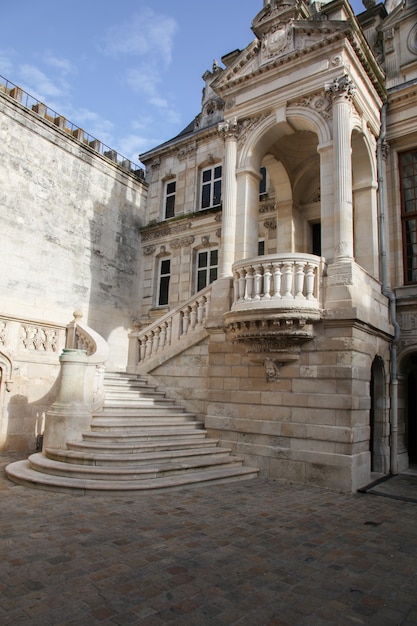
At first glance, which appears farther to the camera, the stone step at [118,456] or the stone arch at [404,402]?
the stone arch at [404,402]

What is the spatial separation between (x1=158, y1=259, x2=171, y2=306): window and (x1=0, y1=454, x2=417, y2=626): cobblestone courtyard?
11.7 metres

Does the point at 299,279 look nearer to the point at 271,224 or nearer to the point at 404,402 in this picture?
the point at 404,402

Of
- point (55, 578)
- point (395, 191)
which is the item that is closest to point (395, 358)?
point (395, 191)

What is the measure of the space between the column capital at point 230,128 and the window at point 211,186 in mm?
5556

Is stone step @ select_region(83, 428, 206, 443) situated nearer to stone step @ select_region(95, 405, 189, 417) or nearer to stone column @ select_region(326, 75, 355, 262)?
stone step @ select_region(95, 405, 189, 417)

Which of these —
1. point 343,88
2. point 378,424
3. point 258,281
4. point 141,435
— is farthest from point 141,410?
point 343,88

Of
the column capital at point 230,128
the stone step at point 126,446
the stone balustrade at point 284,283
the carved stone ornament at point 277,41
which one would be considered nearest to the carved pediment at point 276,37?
the carved stone ornament at point 277,41

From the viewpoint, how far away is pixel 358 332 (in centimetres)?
859

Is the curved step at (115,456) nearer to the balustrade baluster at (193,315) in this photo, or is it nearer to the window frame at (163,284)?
the balustrade baluster at (193,315)

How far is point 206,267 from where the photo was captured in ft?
55.5

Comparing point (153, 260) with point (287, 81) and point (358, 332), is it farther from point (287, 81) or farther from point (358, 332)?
point (358, 332)

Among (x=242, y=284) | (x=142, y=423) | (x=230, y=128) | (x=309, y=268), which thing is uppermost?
(x=230, y=128)

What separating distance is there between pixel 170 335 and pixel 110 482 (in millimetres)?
5177

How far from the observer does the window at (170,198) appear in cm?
1869
